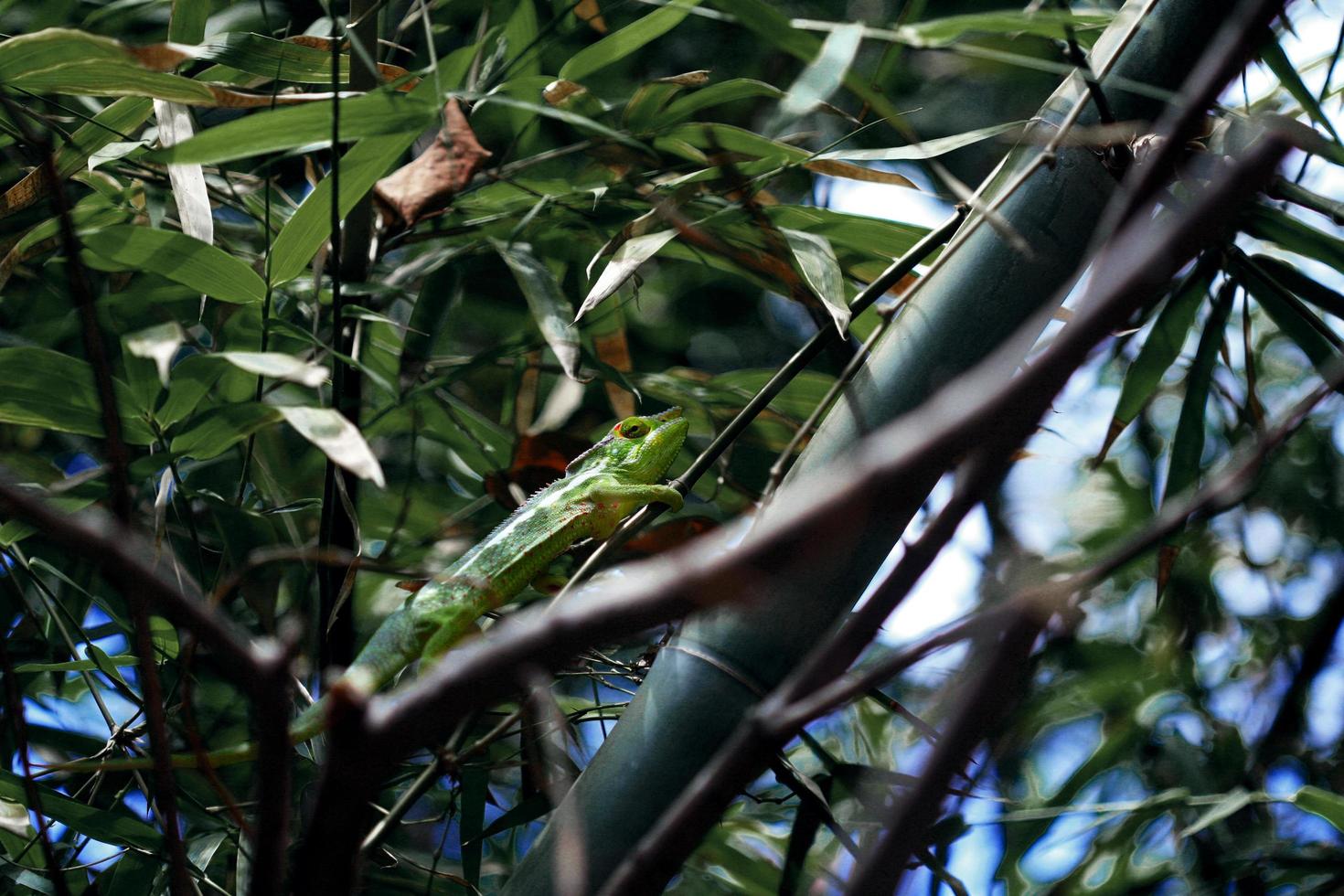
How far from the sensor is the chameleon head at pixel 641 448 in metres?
1.92

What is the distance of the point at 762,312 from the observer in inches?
126

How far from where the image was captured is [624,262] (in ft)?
4.73

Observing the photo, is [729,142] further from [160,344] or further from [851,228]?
[160,344]

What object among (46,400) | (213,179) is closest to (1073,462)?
(213,179)

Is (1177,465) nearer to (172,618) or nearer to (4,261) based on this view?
(172,618)

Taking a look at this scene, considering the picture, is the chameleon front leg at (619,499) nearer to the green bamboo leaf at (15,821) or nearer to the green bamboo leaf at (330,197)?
the green bamboo leaf at (330,197)

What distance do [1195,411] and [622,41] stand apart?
1.00m

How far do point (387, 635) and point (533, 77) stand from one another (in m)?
0.84

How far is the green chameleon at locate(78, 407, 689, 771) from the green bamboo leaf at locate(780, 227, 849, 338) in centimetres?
34

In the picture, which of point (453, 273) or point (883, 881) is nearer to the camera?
point (883, 881)

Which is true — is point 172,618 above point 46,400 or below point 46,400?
below

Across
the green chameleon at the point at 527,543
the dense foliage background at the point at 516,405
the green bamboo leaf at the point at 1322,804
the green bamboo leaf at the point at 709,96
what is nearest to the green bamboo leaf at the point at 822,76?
the dense foliage background at the point at 516,405

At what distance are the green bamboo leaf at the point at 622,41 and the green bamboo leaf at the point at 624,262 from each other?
0.99 feet

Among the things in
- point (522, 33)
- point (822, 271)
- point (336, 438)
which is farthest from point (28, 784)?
point (522, 33)
